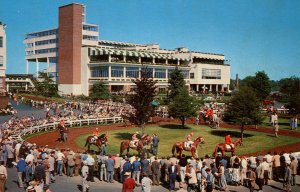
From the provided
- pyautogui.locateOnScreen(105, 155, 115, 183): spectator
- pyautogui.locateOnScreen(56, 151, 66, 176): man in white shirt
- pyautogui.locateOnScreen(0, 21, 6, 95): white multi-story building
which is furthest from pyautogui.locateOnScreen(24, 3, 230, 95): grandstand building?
pyautogui.locateOnScreen(105, 155, 115, 183): spectator

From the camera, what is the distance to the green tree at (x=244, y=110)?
32875 mm

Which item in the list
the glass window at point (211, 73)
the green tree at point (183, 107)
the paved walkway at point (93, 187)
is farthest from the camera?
the glass window at point (211, 73)

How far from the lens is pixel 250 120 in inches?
1291

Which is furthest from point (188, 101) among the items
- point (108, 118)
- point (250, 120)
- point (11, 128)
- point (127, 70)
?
point (127, 70)

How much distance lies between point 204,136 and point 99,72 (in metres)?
53.9

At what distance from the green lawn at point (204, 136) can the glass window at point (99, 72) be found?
4375 cm

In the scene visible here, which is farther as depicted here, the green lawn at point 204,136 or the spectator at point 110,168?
the green lawn at point 204,136

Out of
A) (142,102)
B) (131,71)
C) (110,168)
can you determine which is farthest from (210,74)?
(110,168)

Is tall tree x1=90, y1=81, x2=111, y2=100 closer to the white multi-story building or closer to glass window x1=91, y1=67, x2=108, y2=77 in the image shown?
Result: glass window x1=91, y1=67, x2=108, y2=77

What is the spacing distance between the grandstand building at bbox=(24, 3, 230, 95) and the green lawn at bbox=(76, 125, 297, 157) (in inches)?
1747

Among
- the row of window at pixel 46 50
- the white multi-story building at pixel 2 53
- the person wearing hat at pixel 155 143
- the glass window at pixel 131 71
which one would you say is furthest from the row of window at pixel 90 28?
the person wearing hat at pixel 155 143

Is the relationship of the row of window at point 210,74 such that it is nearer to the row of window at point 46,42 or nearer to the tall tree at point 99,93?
the row of window at point 46,42

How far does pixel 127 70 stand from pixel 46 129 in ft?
163

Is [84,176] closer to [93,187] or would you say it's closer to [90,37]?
[93,187]
